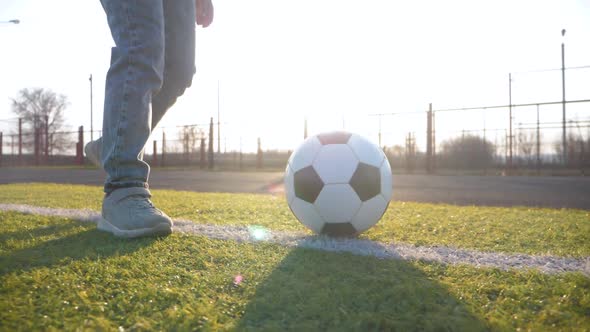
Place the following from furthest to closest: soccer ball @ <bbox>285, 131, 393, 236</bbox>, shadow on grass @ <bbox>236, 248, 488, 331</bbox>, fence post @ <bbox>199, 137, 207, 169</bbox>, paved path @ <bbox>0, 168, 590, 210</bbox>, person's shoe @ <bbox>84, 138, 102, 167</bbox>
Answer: fence post @ <bbox>199, 137, 207, 169</bbox> → paved path @ <bbox>0, 168, 590, 210</bbox> → person's shoe @ <bbox>84, 138, 102, 167</bbox> → soccer ball @ <bbox>285, 131, 393, 236</bbox> → shadow on grass @ <bbox>236, 248, 488, 331</bbox>

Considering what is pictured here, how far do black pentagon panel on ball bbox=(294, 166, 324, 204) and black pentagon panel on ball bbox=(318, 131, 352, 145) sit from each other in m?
0.20

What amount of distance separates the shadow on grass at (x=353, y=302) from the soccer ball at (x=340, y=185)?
60 cm

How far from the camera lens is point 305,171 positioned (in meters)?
2.10

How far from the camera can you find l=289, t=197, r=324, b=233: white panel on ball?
6.61 feet

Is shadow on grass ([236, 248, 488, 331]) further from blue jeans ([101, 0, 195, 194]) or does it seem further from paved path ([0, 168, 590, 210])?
paved path ([0, 168, 590, 210])

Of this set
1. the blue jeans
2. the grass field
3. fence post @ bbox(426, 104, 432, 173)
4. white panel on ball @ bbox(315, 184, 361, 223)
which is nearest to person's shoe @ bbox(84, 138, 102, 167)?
the blue jeans

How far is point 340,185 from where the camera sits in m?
1.98

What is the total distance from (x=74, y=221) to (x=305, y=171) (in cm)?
145

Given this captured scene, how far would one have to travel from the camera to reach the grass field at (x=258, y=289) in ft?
2.92

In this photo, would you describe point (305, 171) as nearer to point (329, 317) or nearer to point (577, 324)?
point (329, 317)

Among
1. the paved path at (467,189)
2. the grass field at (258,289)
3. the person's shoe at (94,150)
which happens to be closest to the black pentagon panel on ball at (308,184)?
the grass field at (258,289)

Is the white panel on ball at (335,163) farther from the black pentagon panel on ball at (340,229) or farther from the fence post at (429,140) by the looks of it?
the fence post at (429,140)

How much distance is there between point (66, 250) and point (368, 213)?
1374 millimetres

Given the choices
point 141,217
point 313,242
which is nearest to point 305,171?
point 313,242
